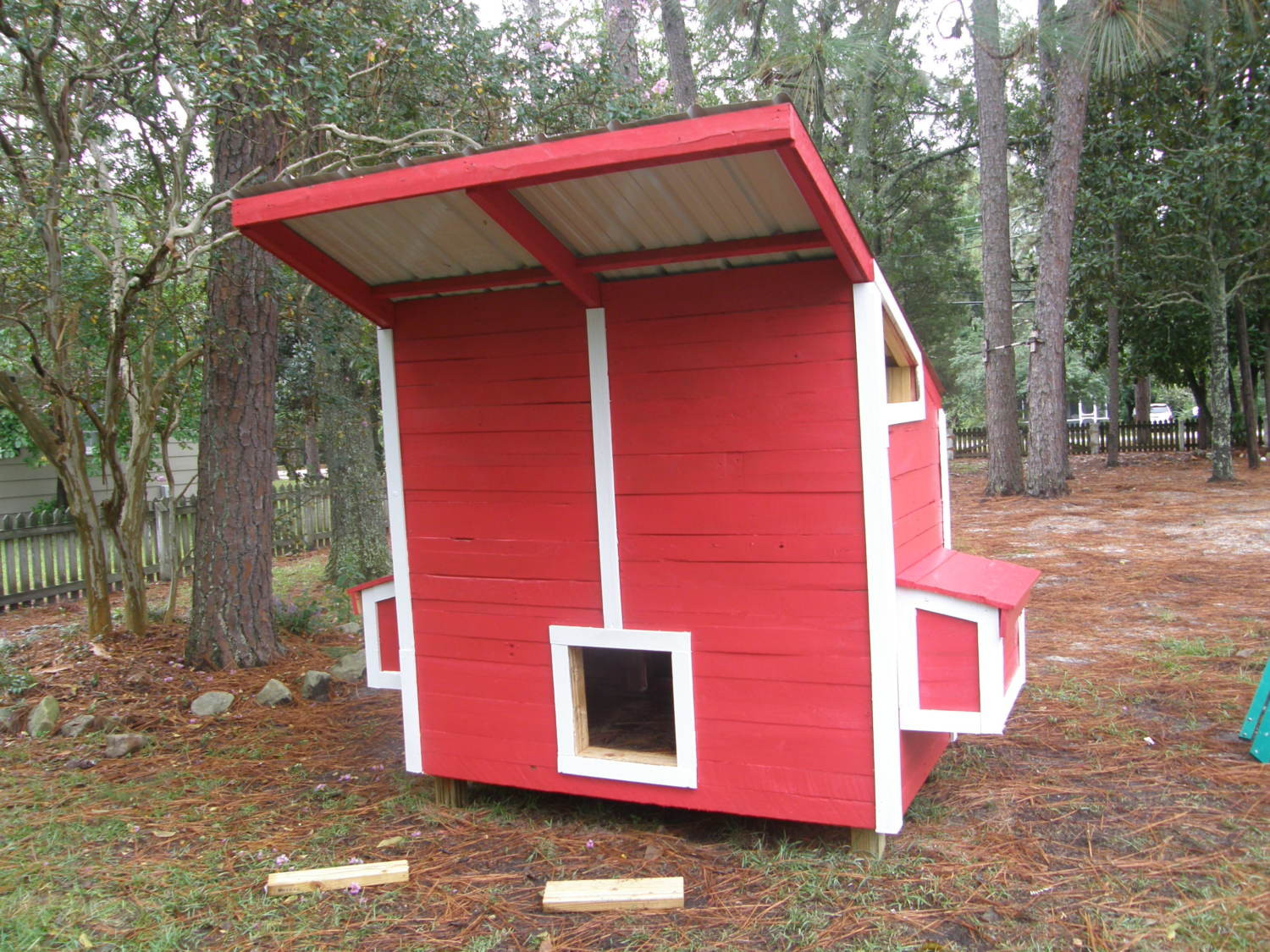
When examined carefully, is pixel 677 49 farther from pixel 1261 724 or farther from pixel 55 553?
pixel 1261 724

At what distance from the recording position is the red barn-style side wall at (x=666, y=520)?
3.03 m

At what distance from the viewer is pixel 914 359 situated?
366 centimetres

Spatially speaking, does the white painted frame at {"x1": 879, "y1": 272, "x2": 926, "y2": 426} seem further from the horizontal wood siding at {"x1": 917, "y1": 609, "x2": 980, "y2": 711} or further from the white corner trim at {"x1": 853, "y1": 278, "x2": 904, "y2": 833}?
the horizontal wood siding at {"x1": 917, "y1": 609, "x2": 980, "y2": 711}

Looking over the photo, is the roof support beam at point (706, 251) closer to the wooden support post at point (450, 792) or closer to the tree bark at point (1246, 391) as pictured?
the wooden support post at point (450, 792)

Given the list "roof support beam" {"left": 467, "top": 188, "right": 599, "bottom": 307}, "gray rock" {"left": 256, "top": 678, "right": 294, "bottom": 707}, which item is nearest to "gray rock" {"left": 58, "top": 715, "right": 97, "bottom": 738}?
"gray rock" {"left": 256, "top": 678, "right": 294, "bottom": 707}

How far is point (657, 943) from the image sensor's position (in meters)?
2.64

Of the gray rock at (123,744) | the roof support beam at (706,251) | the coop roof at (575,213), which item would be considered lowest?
the gray rock at (123,744)

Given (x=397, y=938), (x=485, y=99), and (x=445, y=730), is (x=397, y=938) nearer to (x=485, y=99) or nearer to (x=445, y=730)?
(x=445, y=730)

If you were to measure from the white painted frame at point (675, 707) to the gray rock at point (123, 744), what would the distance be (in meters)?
2.46

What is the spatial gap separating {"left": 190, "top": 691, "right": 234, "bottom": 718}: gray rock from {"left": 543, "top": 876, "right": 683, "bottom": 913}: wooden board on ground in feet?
9.53

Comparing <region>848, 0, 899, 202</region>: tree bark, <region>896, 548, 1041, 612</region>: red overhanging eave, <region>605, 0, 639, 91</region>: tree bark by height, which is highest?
<region>848, 0, 899, 202</region>: tree bark

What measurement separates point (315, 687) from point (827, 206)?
418 centimetres

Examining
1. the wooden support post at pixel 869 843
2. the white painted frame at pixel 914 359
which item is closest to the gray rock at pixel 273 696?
the wooden support post at pixel 869 843

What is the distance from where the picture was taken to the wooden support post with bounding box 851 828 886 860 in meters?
3.07
